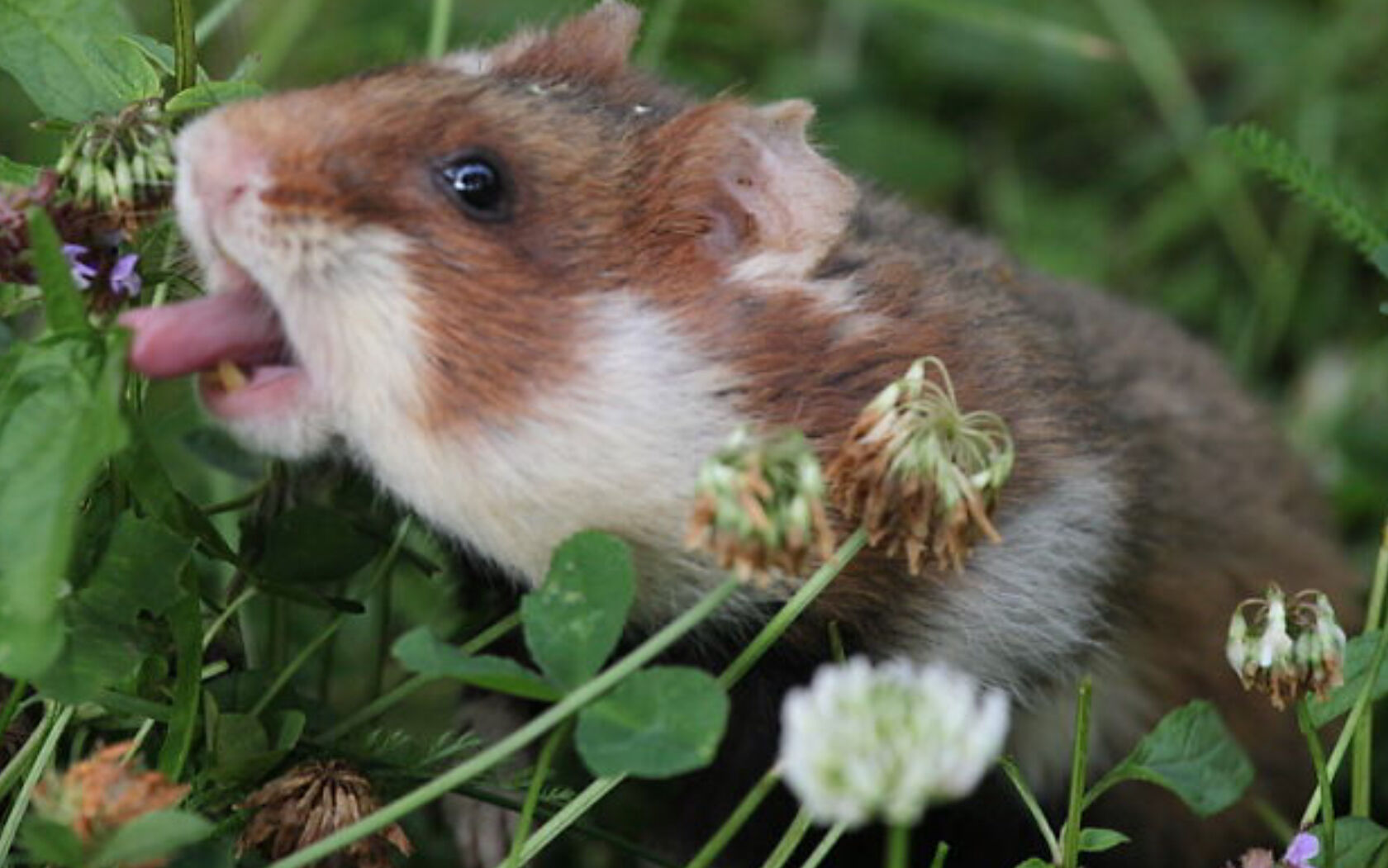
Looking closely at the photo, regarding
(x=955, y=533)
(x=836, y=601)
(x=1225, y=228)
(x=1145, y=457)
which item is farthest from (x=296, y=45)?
(x=955, y=533)

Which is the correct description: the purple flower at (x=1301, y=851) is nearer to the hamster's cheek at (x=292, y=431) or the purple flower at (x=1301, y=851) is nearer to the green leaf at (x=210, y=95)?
the hamster's cheek at (x=292, y=431)

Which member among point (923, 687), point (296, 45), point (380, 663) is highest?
point (923, 687)

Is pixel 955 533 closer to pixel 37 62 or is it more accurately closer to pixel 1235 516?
pixel 37 62

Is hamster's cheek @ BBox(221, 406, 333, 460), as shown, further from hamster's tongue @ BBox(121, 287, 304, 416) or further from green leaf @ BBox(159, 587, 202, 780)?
green leaf @ BBox(159, 587, 202, 780)

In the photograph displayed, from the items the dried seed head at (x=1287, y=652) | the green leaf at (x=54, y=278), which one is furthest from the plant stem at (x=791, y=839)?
the green leaf at (x=54, y=278)

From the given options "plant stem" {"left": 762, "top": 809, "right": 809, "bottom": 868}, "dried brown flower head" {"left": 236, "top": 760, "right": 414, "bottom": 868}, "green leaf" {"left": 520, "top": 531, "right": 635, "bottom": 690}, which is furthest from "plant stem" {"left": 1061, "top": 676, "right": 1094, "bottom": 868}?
"dried brown flower head" {"left": 236, "top": 760, "right": 414, "bottom": 868}

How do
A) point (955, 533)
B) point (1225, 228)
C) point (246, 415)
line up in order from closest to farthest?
point (955, 533)
point (246, 415)
point (1225, 228)

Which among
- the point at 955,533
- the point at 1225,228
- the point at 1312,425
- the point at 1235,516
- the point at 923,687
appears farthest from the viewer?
the point at 1225,228
